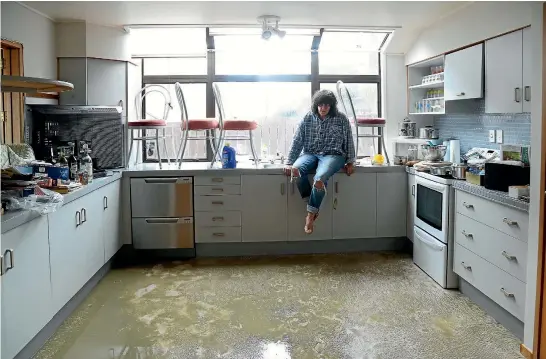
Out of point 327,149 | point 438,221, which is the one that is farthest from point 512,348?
point 327,149

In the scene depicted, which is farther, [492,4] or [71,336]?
[492,4]

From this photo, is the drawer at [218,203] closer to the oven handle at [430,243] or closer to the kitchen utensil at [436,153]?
the oven handle at [430,243]

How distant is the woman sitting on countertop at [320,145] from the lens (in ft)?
14.6

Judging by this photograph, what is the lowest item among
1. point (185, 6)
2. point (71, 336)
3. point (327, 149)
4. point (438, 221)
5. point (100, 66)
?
point (71, 336)

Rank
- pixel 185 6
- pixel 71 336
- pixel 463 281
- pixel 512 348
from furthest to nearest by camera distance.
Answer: pixel 185 6, pixel 463 281, pixel 71 336, pixel 512 348

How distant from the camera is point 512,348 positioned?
107 inches

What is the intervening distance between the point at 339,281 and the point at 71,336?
193cm

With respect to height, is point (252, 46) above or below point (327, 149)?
above

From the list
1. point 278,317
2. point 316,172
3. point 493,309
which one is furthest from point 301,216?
point 493,309

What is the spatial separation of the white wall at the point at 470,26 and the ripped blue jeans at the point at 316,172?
4.38ft

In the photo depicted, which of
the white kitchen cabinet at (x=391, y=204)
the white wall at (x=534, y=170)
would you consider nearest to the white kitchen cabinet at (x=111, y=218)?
the white kitchen cabinet at (x=391, y=204)

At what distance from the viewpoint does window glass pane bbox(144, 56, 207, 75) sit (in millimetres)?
5344

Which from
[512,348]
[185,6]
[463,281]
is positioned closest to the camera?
[512,348]

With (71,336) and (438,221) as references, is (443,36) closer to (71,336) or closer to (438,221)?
(438,221)
